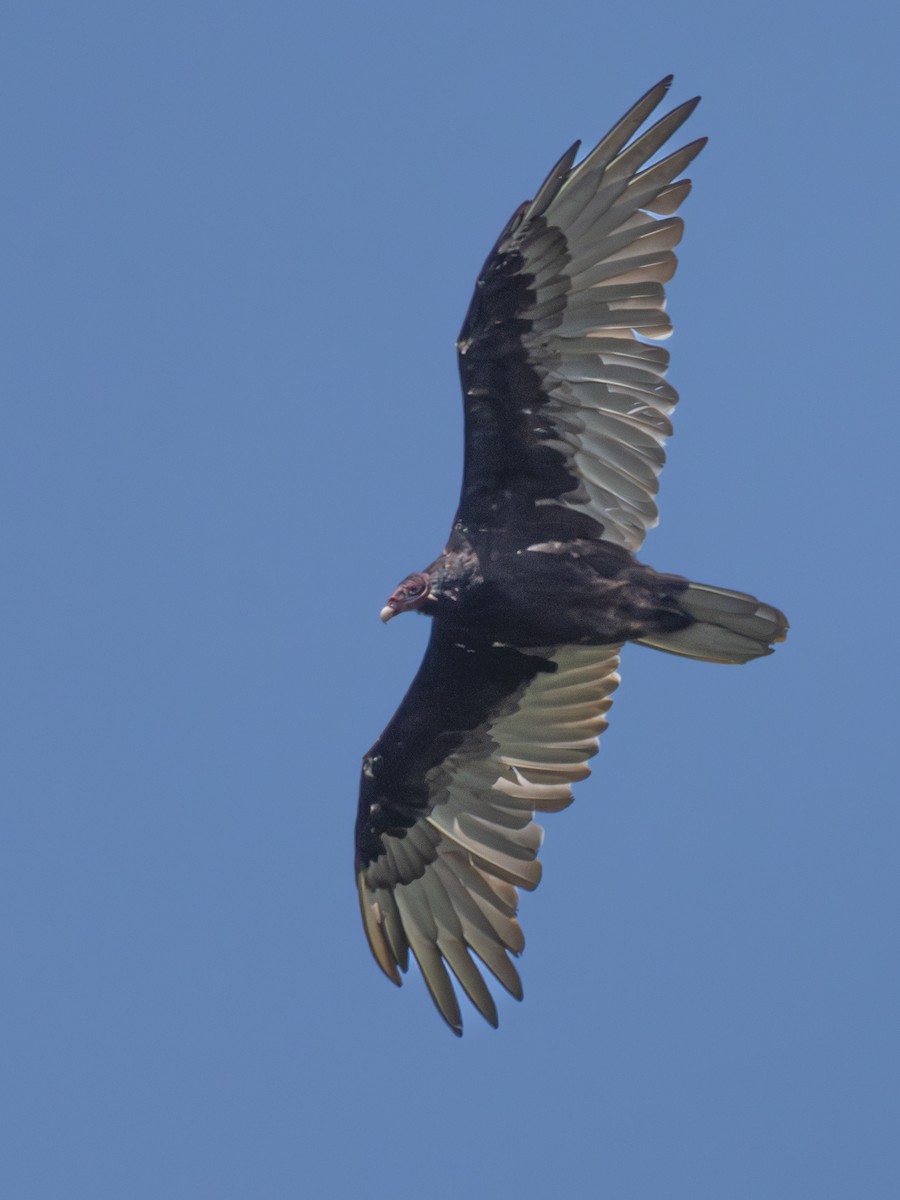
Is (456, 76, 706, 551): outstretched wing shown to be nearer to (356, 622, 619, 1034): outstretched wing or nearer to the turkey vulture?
the turkey vulture

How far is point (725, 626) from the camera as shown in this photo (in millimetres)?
8734

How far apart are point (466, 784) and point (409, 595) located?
1276 mm

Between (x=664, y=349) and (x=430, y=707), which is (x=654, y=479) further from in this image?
(x=430, y=707)

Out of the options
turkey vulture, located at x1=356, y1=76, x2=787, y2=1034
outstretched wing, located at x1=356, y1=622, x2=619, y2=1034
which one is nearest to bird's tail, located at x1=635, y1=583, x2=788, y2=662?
turkey vulture, located at x1=356, y1=76, x2=787, y2=1034

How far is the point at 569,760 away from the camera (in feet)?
31.7

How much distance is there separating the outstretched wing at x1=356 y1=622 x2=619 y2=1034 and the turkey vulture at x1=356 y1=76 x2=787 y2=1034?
1cm

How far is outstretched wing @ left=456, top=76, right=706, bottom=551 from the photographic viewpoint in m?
8.76

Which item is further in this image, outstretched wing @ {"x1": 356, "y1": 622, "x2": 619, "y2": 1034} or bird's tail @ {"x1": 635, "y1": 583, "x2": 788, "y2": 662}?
outstretched wing @ {"x1": 356, "y1": 622, "x2": 619, "y2": 1034}

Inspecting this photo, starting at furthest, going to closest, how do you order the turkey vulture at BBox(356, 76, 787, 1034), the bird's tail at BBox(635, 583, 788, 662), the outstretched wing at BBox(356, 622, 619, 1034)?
1. the outstretched wing at BBox(356, 622, 619, 1034)
2. the turkey vulture at BBox(356, 76, 787, 1034)
3. the bird's tail at BBox(635, 583, 788, 662)

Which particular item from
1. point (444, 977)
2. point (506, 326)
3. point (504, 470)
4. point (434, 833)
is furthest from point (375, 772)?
point (506, 326)

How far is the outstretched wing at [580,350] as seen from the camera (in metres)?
8.76

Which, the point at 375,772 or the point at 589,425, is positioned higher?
the point at 589,425

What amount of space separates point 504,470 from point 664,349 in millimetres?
943

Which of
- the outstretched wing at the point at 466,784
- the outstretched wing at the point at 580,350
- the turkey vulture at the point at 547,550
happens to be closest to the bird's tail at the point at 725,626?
the turkey vulture at the point at 547,550
